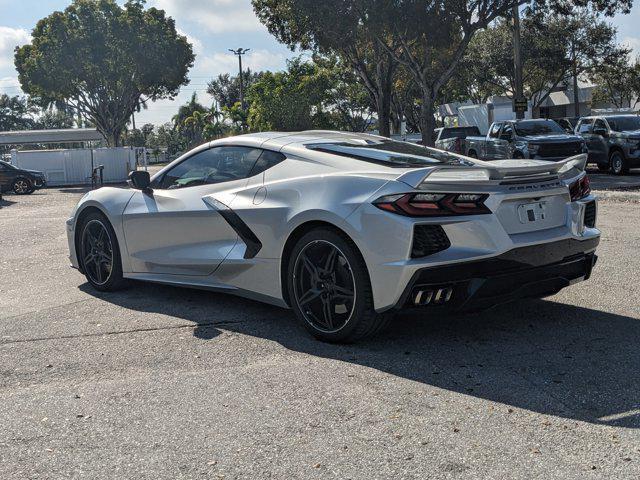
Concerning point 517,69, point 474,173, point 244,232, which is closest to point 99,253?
point 244,232

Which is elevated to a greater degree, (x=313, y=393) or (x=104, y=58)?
(x=104, y=58)

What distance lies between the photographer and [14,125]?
125 m

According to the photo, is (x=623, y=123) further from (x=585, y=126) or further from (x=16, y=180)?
(x=16, y=180)

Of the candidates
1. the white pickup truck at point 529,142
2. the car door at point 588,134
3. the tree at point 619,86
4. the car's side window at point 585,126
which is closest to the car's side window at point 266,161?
the white pickup truck at point 529,142

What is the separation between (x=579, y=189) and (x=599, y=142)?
1959 cm

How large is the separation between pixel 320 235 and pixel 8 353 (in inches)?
87.1

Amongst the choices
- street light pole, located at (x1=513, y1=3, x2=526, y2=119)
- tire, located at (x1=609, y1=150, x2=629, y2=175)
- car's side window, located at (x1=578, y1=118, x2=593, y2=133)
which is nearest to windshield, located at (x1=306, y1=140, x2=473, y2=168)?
tire, located at (x1=609, y1=150, x2=629, y2=175)

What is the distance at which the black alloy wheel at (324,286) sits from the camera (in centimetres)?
466

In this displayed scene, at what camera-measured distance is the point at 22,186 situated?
3038cm

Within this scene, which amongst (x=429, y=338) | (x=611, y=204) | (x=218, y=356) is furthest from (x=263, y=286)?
(x=611, y=204)

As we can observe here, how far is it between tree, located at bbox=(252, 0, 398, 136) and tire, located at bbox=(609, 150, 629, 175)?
8.36 m

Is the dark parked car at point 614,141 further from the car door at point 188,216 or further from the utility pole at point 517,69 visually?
the car door at point 188,216

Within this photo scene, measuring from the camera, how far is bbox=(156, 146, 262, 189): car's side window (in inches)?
221

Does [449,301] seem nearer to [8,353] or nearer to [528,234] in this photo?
[528,234]
